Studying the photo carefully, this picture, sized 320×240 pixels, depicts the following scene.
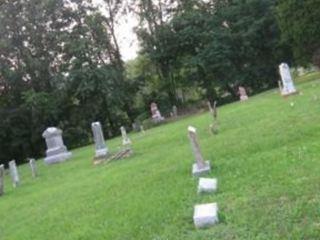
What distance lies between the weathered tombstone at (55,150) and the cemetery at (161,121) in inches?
3.2

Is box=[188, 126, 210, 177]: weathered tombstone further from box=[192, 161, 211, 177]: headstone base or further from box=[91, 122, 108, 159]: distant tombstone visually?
box=[91, 122, 108, 159]: distant tombstone

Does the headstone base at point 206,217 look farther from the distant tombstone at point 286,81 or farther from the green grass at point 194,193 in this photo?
the distant tombstone at point 286,81

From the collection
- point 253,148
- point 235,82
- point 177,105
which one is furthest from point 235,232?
point 177,105

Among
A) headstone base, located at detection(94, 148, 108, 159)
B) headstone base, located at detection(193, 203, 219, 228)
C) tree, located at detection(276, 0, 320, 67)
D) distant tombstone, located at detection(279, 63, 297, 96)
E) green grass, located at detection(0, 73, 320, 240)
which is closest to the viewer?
green grass, located at detection(0, 73, 320, 240)

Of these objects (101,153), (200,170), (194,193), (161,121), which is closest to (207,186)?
(194,193)

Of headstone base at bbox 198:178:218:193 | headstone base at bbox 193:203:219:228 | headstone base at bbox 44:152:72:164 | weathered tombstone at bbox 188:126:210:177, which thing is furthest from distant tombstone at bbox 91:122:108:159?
headstone base at bbox 193:203:219:228

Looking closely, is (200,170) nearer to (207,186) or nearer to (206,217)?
(207,186)

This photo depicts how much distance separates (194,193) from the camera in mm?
9781

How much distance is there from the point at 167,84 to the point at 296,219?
4023 centimetres

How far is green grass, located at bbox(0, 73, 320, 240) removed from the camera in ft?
24.7

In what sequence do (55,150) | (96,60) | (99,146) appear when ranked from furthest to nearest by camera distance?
1. (96,60)
2. (55,150)
3. (99,146)

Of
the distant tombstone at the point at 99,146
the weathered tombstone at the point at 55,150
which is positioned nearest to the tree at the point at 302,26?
the weathered tombstone at the point at 55,150

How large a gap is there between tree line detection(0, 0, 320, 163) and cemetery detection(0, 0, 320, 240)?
4.0 inches

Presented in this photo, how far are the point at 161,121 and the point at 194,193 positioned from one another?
27620 millimetres
